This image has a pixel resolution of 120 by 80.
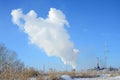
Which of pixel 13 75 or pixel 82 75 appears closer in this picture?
pixel 13 75

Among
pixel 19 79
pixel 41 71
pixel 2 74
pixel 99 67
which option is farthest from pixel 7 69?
pixel 99 67

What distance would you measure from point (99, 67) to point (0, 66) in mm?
50764

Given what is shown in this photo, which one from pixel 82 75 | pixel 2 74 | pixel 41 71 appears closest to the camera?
pixel 2 74

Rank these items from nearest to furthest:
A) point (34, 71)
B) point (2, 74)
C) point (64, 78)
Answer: point (2, 74) → point (64, 78) → point (34, 71)

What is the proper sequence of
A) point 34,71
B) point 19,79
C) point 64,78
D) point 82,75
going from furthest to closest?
point 82,75
point 34,71
point 64,78
point 19,79

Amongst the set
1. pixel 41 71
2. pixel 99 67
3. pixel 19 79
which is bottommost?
pixel 19 79

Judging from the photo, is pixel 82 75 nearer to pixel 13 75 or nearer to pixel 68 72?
pixel 68 72

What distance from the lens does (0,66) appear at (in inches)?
471

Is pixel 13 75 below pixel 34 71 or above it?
below

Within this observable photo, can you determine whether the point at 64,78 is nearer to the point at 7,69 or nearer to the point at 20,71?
the point at 20,71

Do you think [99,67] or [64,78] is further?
[99,67]

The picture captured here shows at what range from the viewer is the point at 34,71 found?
2350cm

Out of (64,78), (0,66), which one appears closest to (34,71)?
(64,78)

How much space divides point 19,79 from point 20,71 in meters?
0.70
